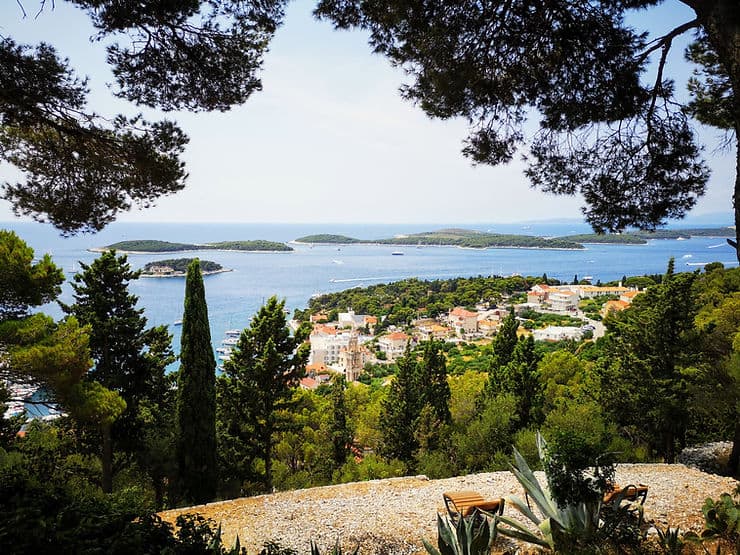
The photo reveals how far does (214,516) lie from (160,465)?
330 cm

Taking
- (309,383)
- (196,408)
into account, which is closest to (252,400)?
(196,408)

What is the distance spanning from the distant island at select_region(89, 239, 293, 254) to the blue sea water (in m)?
0.80

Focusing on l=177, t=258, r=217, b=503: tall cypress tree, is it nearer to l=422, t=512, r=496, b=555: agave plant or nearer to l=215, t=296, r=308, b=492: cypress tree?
l=215, t=296, r=308, b=492: cypress tree

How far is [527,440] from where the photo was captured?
7.89 metres

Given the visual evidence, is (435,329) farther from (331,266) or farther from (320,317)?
(331,266)

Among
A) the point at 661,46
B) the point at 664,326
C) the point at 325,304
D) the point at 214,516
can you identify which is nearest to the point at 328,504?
the point at 214,516

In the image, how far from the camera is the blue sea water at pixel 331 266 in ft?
90.7

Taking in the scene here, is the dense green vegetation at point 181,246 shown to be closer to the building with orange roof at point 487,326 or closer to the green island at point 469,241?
the building with orange roof at point 487,326

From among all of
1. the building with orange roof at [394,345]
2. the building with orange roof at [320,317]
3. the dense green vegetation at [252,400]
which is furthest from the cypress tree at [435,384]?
the building with orange roof at [320,317]

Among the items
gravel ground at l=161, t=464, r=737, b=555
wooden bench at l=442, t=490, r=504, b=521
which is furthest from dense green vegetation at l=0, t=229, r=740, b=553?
wooden bench at l=442, t=490, r=504, b=521

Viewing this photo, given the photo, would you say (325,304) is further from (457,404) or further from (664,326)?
(664,326)

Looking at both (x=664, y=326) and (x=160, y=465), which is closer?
(x=160, y=465)

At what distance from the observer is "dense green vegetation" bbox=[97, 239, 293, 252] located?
22.1m

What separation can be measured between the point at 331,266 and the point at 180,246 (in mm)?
45058
